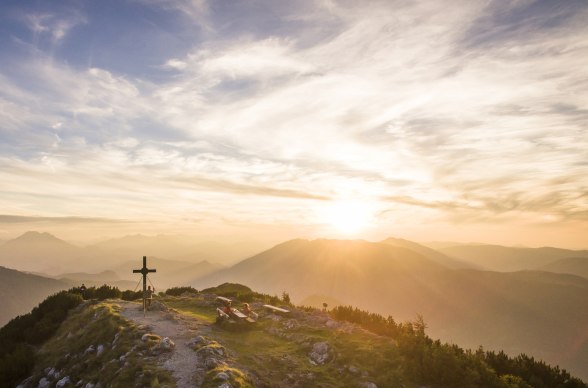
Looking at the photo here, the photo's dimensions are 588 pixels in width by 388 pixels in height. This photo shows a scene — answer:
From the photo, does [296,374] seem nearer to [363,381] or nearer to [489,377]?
[363,381]

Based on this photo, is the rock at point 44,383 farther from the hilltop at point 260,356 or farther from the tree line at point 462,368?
the tree line at point 462,368

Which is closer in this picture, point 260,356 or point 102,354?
point 102,354

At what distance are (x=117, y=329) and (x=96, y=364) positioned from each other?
2524 mm

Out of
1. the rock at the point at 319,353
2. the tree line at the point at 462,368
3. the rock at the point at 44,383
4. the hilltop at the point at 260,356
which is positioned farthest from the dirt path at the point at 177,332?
the tree line at the point at 462,368

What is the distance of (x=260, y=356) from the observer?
60.6 ft

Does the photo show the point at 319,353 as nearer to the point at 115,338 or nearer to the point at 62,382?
the point at 115,338

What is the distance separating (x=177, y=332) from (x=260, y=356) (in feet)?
19.4

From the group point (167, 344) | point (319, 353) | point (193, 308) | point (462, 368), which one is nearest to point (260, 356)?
point (319, 353)

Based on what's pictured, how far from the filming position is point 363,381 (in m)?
15.5

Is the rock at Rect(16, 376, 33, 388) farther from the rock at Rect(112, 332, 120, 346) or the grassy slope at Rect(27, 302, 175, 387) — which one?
the rock at Rect(112, 332, 120, 346)

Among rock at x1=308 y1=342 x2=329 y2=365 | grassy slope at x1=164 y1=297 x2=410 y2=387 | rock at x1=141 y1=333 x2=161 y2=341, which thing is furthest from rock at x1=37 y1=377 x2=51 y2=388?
rock at x1=308 y1=342 x2=329 y2=365

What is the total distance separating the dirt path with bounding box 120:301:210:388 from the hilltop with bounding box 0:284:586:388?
59 mm

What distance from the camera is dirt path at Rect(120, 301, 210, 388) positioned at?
49.4ft

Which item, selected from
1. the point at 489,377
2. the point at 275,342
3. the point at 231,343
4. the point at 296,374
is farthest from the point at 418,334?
the point at 231,343
